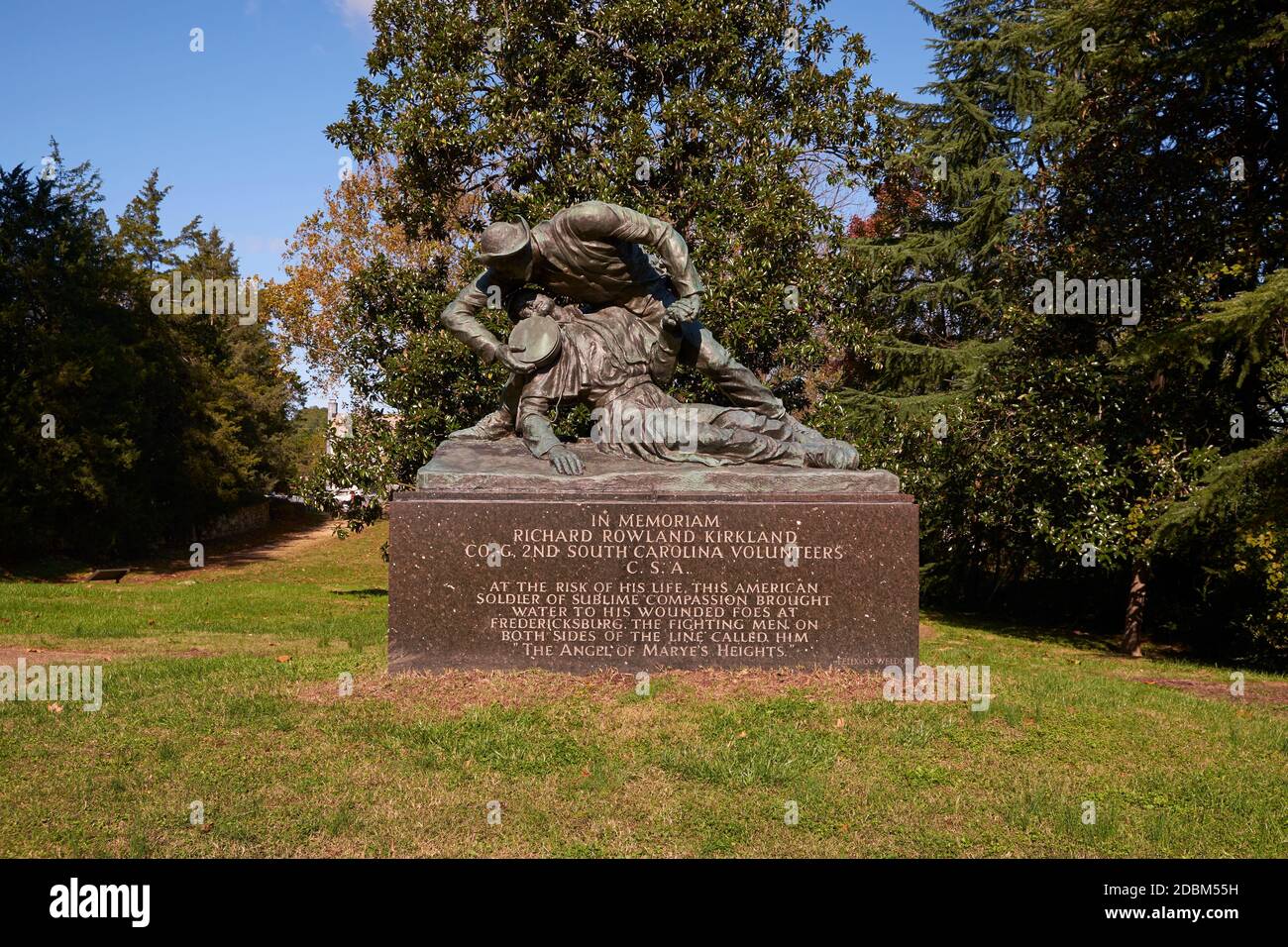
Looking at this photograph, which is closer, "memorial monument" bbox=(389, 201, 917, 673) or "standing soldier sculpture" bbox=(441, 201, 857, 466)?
"memorial monument" bbox=(389, 201, 917, 673)

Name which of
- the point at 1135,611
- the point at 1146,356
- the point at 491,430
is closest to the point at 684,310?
the point at 491,430

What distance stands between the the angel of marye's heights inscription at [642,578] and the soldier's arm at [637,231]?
1.72 meters

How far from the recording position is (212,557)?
26578mm

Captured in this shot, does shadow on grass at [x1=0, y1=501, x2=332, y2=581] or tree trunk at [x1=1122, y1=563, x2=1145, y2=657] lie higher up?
tree trunk at [x1=1122, y1=563, x2=1145, y2=657]

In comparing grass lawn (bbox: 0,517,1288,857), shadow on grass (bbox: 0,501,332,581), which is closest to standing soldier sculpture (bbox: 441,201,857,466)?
grass lawn (bbox: 0,517,1288,857)

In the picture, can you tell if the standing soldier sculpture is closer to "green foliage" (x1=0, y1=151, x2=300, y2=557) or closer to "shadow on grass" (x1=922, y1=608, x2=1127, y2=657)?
"shadow on grass" (x1=922, y1=608, x2=1127, y2=657)

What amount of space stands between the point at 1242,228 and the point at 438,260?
34.0 ft

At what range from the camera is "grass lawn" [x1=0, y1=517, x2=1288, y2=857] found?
14.1 ft

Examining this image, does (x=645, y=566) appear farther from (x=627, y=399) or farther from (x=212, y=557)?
(x=212, y=557)

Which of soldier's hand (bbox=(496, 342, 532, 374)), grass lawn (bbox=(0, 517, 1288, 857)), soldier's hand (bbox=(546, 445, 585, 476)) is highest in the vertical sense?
soldier's hand (bbox=(496, 342, 532, 374))

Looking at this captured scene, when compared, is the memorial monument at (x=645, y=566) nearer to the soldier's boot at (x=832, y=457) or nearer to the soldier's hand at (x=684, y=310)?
the soldier's hand at (x=684, y=310)

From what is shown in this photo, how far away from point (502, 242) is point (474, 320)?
0.64 metres

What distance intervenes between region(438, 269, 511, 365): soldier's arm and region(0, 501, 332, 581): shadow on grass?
587 inches
